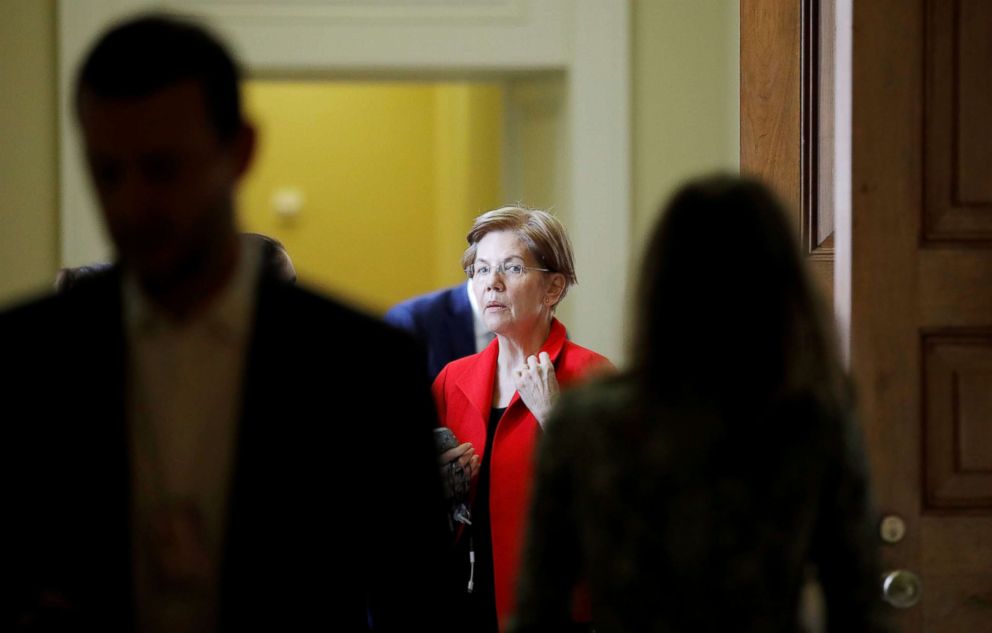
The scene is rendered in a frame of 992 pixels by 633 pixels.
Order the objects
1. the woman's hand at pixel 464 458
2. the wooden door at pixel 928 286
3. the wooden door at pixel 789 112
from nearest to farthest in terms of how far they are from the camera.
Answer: the wooden door at pixel 928 286
the wooden door at pixel 789 112
the woman's hand at pixel 464 458

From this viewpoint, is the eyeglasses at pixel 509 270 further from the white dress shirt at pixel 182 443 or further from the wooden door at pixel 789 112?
the white dress shirt at pixel 182 443

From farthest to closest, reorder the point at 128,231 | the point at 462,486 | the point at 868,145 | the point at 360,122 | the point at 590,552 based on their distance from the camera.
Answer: the point at 360,122 → the point at 462,486 → the point at 868,145 → the point at 590,552 → the point at 128,231

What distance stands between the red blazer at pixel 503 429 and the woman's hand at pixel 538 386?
42 millimetres

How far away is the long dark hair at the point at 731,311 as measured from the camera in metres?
1.29

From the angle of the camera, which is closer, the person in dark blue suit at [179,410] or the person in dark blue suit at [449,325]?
the person in dark blue suit at [179,410]

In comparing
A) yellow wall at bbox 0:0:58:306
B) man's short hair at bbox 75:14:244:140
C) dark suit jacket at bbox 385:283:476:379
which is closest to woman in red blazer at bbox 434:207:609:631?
dark suit jacket at bbox 385:283:476:379

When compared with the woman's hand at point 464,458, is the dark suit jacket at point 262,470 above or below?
above

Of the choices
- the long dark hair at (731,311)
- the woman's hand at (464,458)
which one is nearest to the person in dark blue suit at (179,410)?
the long dark hair at (731,311)

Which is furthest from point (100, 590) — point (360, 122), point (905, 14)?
point (360, 122)

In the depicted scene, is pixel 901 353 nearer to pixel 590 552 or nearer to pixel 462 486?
pixel 590 552

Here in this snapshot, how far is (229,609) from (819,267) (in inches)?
62.8

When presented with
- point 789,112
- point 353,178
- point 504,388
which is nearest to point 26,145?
point 504,388

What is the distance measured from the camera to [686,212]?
1.32 metres

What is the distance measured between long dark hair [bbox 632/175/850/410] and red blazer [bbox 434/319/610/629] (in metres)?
1.47
